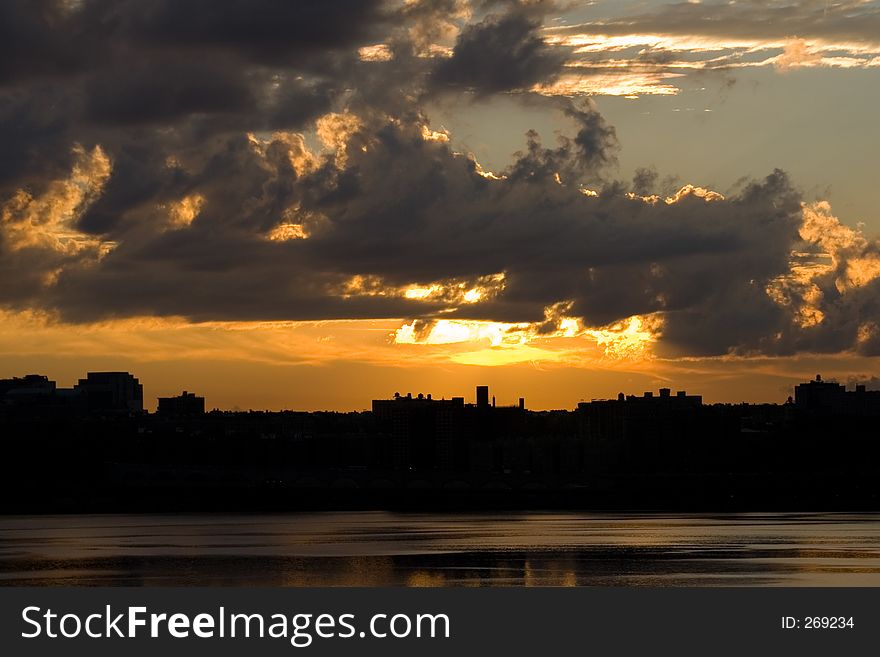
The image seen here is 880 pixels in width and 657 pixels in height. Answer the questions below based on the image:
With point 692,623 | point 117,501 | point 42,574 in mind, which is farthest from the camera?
point 117,501

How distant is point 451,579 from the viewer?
68.9 metres

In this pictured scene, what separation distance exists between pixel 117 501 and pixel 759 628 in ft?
479

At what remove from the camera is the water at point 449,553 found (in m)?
69.7

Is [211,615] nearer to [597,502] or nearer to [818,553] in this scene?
[818,553]

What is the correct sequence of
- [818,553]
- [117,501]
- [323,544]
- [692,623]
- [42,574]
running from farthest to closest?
[117,501] → [323,544] → [818,553] → [42,574] → [692,623]

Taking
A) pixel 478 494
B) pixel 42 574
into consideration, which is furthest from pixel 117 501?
pixel 42 574

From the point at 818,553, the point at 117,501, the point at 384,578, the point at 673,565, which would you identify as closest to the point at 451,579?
the point at 384,578

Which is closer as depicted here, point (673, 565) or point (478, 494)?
point (673, 565)

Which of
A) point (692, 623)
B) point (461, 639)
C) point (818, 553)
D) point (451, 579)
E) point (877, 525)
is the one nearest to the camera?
point (461, 639)

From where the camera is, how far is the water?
6969cm

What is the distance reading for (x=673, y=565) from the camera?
251 feet

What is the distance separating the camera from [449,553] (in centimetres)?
8662

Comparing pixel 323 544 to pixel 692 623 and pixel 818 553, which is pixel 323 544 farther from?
pixel 692 623

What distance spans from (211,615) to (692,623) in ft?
48.6
